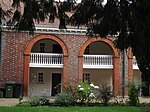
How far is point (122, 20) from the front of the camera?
9680 millimetres

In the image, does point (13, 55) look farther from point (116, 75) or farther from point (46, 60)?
point (116, 75)

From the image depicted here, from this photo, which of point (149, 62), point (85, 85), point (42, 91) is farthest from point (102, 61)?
point (149, 62)

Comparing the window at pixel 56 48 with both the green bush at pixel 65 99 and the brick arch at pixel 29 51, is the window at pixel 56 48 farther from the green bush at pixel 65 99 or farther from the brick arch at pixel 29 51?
the green bush at pixel 65 99

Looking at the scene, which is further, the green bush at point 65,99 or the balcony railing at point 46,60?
the balcony railing at point 46,60

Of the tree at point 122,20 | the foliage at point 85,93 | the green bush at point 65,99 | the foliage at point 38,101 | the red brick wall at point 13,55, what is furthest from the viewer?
the red brick wall at point 13,55

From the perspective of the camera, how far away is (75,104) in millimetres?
19812

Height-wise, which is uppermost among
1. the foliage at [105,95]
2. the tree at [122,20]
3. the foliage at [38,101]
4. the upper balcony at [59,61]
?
the upper balcony at [59,61]

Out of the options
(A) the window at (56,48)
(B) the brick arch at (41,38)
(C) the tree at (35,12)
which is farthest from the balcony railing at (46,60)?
(C) the tree at (35,12)

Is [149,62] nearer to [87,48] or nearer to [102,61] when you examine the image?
[102,61]

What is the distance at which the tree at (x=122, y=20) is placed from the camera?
9266 millimetres

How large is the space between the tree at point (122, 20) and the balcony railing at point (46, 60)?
21.5 metres

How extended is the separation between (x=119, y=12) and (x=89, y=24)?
60.2 inches

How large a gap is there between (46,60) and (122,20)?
2315cm

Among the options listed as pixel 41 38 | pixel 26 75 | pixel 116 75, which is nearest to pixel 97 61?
pixel 116 75
